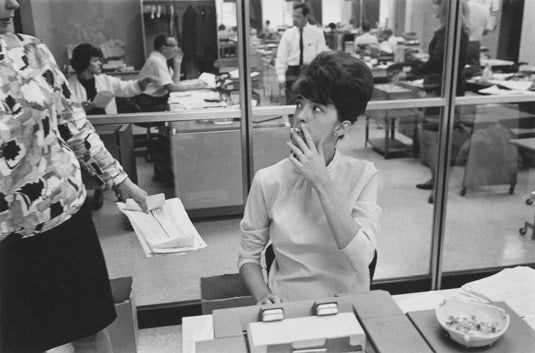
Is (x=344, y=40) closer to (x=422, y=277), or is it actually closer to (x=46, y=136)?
(x=422, y=277)

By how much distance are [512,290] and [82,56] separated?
2.18 m

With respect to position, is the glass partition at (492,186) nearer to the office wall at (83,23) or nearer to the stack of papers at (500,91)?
the stack of papers at (500,91)

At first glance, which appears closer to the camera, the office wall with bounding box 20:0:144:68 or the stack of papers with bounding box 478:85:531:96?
the office wall with bounding box 20:0:144:68

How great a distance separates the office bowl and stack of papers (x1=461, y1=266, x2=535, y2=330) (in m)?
0.22

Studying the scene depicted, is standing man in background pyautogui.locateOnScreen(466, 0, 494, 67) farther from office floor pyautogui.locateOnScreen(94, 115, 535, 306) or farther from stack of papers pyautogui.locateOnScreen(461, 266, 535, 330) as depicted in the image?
stack of papers pyautogui.locateOnScreen(461, 266, 535, 330)

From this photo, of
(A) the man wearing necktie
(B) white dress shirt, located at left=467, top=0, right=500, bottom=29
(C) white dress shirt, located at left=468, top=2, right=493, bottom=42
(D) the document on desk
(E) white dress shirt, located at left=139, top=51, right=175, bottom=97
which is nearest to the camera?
(E) white dress shirt, located at left=139, top=51, right=175, bottom=97

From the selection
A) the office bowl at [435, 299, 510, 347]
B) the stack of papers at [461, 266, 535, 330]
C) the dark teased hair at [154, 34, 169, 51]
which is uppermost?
the dark teased hair at [154, 34, 169, 51]

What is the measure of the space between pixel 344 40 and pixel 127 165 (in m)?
2.11

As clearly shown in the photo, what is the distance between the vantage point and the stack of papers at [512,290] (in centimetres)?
123

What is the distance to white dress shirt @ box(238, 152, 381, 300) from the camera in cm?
142

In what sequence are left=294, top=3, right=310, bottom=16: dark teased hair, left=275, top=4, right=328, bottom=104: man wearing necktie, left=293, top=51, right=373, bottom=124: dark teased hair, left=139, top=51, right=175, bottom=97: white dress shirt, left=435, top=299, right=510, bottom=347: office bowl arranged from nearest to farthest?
left=435, top=299, right=510, bottom=347: office bowl → left=293, top=51, right=373, bottom=124: dark teased hair → left=139, top=51, right=175, bottom=97: white dress shirt → left=275, top=4, right=328, bottom=104: man wearing necktie → left=294, top=3, right=310, bottom=16: dark teased hair

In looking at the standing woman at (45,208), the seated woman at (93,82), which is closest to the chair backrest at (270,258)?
the standing woman at (45,208)

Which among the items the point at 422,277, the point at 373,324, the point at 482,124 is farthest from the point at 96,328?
the point at 482,124

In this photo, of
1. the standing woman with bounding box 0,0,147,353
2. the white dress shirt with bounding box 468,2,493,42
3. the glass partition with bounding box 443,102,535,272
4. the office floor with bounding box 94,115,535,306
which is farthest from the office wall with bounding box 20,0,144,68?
the glass partition with bounding box 443,102,535,272
